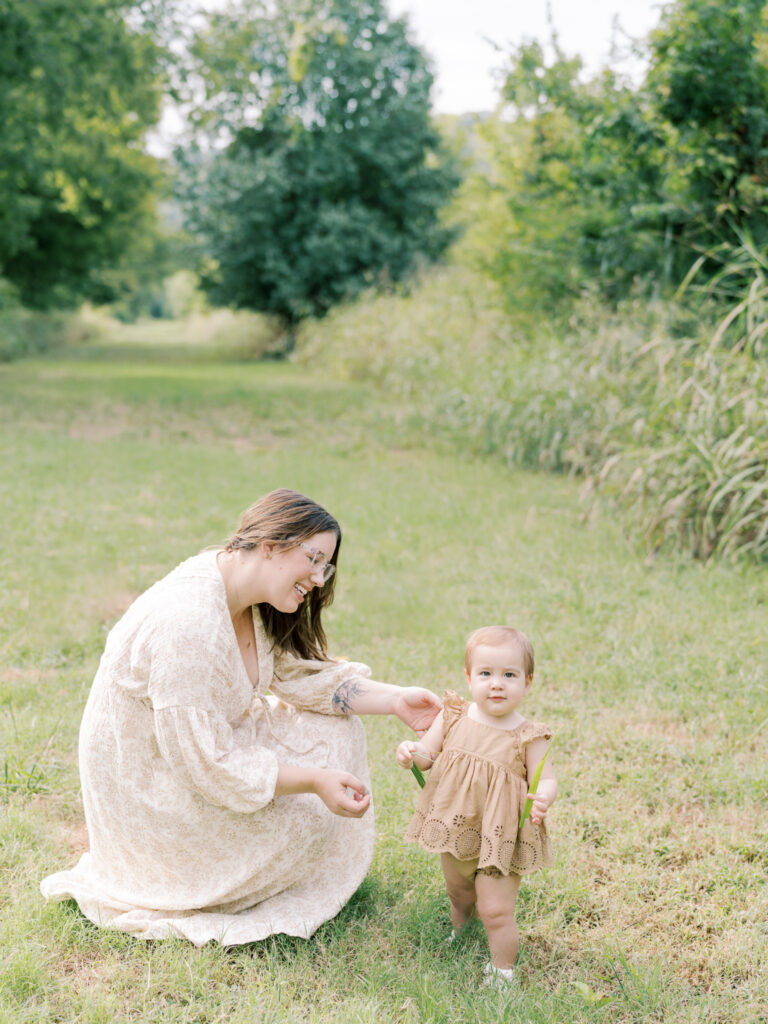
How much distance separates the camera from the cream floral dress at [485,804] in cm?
241

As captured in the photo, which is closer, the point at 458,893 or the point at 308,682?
the point at 458,893

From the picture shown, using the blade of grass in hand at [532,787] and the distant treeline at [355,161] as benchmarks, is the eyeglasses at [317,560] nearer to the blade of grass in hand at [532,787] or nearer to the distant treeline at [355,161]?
the blade of grass in hand at [532,787]

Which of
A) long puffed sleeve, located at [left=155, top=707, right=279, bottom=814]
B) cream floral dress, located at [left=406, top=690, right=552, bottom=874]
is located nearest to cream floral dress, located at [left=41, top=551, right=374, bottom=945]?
long puffed sleeve, located at [left=155, top=707, right=279, bottom=814]

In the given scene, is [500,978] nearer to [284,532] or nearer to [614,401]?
[284,532]

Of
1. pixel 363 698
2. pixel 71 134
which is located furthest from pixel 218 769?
pixel 71 134

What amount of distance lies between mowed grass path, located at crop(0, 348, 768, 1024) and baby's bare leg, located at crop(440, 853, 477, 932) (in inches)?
2.8

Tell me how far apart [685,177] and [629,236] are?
1453 mm

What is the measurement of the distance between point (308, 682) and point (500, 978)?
0.93 m

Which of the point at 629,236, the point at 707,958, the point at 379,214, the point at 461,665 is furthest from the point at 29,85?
the point at 707,958

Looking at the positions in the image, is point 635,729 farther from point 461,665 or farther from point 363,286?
point 363,286

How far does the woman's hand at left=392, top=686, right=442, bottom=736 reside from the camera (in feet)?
9.21

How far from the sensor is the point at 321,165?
73.6 feet


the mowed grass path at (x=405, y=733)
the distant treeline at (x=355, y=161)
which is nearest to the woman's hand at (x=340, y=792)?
the mowed grass path at (x=405, y=733)

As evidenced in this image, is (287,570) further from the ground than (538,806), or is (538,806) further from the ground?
(287,570)
